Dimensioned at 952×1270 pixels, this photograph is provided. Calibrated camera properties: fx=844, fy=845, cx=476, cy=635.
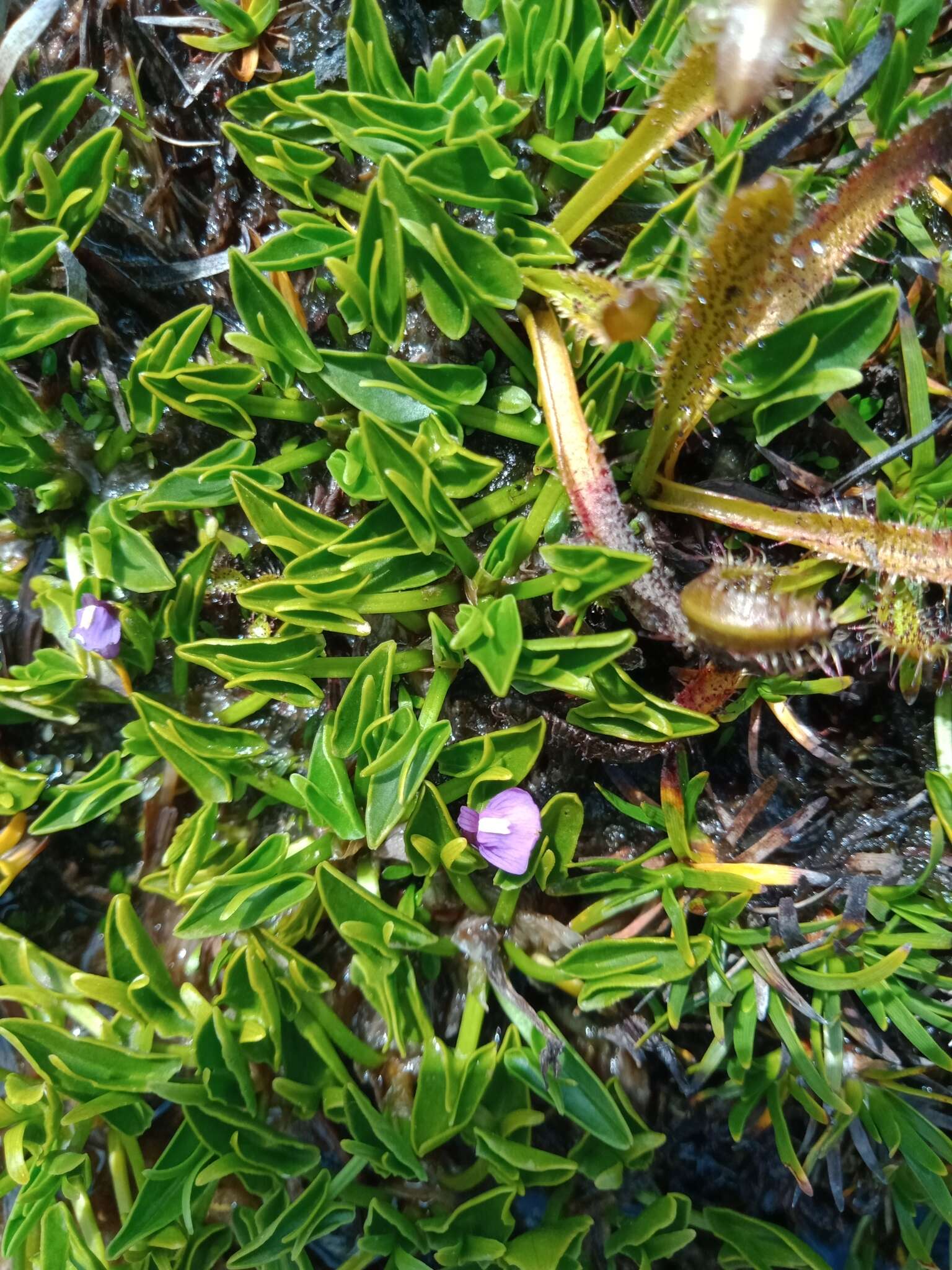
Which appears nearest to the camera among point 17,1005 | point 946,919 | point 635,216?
point 946,919

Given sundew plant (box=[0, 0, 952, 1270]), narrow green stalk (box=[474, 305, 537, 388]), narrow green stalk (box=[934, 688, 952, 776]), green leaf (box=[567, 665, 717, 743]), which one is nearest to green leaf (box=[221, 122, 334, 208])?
sundew plant (box=[0, 0, 952, 1270])

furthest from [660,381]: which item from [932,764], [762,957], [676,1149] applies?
[676,1149]

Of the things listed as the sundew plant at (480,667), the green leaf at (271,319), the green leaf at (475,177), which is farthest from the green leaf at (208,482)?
the green leaf at (475,177)

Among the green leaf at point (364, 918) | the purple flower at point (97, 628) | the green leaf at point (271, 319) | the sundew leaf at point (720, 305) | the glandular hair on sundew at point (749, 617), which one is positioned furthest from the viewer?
the purple flower at point (97, 628)

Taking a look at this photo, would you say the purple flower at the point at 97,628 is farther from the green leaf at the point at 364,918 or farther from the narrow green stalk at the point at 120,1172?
the narrow green stalk at the point at 120,1172

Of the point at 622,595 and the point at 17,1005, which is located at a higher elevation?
the point at 622,595

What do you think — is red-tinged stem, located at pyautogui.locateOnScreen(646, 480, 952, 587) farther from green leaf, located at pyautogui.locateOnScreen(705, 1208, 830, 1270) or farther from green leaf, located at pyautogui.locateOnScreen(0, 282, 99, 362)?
green leaf, located at pyautogui.locateOnScreen(705, 1208, 830, 1270)

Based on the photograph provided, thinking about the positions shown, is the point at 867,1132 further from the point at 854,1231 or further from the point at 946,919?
the point at 946,919
